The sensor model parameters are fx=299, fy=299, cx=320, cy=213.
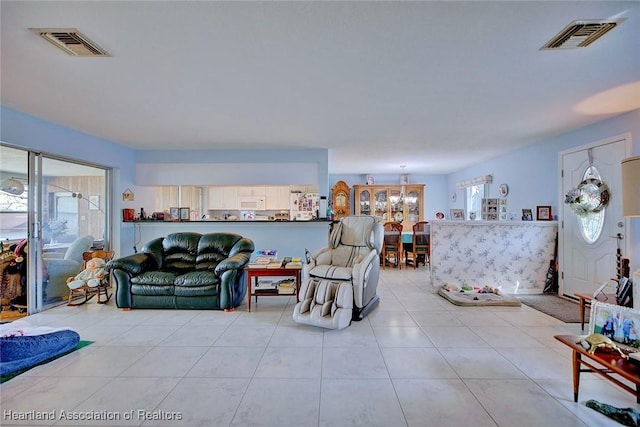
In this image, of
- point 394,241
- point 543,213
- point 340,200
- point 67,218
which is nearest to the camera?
point 67,218

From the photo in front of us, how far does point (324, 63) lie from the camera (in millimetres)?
2314

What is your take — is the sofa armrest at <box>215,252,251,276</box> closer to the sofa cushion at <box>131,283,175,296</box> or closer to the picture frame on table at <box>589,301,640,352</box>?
the sofa cushion at <box>131,283,175,296</box>

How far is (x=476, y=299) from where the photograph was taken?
Result: 13.4ft

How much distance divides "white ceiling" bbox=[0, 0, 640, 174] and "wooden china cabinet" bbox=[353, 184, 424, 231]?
4.08 m

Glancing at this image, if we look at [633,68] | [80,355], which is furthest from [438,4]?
[80,355]

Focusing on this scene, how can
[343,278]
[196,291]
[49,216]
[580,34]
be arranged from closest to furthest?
[580,34] < [343,278] < [196,291] < [49,216]

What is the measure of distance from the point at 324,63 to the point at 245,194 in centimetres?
591

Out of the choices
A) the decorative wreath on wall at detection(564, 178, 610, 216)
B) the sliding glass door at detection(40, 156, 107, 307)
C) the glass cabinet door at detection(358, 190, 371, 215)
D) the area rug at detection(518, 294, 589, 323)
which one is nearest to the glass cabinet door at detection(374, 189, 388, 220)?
the glass cabinet door at detection(358, 190, 371, 215)

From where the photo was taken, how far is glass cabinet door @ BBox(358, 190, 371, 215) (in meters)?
8.43

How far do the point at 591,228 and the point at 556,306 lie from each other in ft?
3.73

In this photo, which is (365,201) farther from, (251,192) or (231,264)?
(231,264)

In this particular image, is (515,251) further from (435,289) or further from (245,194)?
(245,194)

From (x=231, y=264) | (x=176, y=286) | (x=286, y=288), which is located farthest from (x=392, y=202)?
(x=176, y=286)

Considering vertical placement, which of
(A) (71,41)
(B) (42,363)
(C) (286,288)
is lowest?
(B) (42,363)
